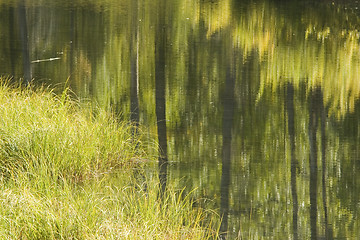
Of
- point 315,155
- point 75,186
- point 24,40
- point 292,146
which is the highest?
point 75,186

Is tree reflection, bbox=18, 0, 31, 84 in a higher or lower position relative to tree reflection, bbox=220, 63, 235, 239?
higher

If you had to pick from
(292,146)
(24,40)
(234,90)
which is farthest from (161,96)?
(24,40)

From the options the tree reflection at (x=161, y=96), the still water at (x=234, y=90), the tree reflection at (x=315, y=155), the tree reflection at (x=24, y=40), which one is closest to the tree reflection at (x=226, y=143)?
the still water at (x=234, y=90)

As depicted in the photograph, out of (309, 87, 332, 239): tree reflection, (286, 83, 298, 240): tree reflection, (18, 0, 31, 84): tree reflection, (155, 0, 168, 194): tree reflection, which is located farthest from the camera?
(18, 0, 31, 84): tree reflection

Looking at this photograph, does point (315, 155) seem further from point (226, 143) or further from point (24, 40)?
point (24, 40)

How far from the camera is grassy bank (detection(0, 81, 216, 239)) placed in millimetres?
5918

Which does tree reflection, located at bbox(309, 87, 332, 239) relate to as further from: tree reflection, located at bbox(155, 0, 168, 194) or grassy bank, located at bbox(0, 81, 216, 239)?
tree reflection, located at bbox(155, 0, 168, 194)

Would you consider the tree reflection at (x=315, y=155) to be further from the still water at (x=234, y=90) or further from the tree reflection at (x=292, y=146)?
the tree reflection at (x=292, y=146)

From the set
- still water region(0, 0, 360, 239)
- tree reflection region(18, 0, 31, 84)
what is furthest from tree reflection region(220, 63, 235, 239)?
tree reflection region(18, 0, 31, 84)

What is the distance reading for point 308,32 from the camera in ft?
83.3

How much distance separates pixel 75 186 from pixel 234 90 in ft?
28.3

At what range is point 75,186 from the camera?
7.41 meters

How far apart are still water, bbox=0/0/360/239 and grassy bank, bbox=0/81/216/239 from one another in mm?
742

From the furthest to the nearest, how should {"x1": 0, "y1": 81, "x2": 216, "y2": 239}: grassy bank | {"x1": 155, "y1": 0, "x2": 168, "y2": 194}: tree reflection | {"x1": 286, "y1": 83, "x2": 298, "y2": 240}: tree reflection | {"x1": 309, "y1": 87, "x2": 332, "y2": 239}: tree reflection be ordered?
{"x1": 155, "y1": 0, "x2": 168, "y2": 194}: tree reflection, {"x1": 286, "y1": 83, "x2": 298, "y2": 240}: tree reflection, {"x1": 309, "y1": 87, "x2": 332, "y2": 239}: tree reflection, {"x1": 0, "y1": 81, "x2": 216, "y2": 239}: grassy bank
